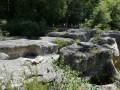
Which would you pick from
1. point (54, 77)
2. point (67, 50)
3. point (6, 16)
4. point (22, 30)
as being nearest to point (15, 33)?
point (22, 30)

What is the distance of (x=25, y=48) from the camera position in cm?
762

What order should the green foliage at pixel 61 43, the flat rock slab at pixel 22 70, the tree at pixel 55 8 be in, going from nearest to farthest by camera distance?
the flat rock slab at pixel 22 70 < the green foliage at pixel 61 43 < the tree at pixel 55 8

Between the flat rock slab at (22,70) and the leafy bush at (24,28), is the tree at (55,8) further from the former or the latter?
the flat rock slab at (22,70)

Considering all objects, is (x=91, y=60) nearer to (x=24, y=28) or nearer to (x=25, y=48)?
(x=25, y=48)

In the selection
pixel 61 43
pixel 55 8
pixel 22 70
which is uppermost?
pixel 55 8

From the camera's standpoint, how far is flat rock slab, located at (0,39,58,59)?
23.5ft

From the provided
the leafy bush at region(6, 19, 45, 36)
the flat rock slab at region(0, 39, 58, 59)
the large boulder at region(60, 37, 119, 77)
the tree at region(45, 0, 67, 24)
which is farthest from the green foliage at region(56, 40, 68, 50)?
the tree at region(45, 0, 67, 24)

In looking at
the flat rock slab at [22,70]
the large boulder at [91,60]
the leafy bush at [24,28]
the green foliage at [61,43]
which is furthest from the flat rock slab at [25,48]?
the leafy bush at [24,28]

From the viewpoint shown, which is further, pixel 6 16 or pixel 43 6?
pixel 6 16

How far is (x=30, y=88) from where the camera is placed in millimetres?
2045

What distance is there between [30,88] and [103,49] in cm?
352

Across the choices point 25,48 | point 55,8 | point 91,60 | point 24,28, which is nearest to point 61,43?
point 25,48

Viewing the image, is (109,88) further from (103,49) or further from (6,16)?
(6,16)

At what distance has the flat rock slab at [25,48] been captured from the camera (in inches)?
282
